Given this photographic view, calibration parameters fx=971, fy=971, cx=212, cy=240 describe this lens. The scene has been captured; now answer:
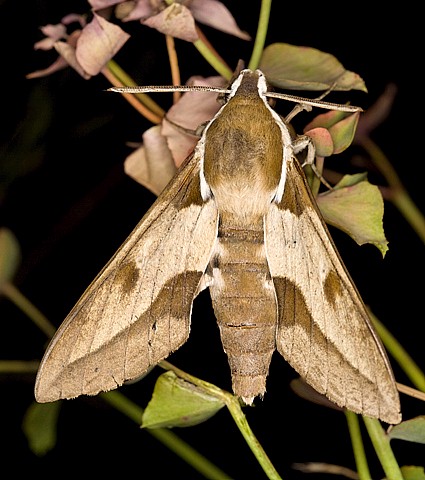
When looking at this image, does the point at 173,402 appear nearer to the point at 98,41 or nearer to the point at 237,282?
the point at 237,282

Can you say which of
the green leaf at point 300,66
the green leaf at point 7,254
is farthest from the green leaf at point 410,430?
the green leaf at point 7,254

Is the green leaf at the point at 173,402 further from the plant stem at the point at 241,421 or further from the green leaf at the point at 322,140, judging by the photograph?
the green leaf at the point at 322,140

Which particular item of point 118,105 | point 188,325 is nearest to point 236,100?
point 188,325

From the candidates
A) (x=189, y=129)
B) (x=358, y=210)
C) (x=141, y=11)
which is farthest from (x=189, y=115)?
(x=358, y=210)

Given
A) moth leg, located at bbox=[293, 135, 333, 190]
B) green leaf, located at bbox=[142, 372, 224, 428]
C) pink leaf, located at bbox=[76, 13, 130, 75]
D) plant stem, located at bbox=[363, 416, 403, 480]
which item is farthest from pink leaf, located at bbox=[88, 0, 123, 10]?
plant stem, located at bbox=[363, 416, 403, 480]

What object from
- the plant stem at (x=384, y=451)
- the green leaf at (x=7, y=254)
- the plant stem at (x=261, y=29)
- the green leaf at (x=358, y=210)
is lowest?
the plant stem at (x=384, y=451)
